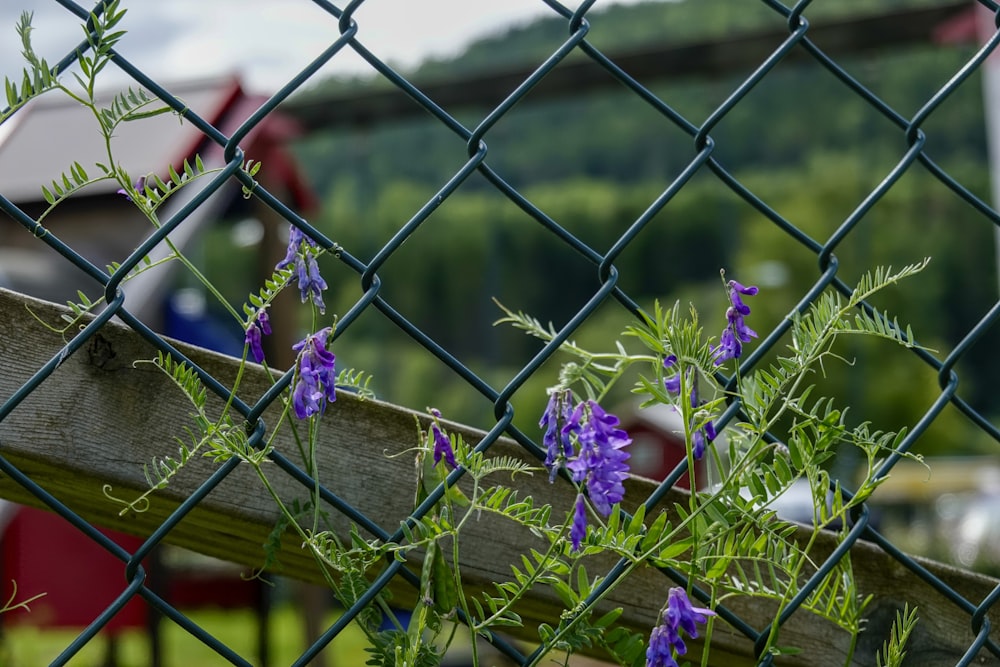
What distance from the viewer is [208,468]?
32.7 inches

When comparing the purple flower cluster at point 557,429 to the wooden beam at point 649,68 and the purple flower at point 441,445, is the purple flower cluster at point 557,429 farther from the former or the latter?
the wooden beam at point 649,68

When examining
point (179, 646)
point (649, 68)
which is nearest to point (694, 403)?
point (179, 646)

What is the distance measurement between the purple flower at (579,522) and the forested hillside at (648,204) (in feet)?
99.9

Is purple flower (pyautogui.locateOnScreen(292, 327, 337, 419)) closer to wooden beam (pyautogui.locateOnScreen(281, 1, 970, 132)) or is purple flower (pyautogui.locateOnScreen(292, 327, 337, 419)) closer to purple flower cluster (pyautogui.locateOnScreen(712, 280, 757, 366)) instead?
purple flower cluster (pyautogui.locateOnScreen(712, 280, 757, 366))

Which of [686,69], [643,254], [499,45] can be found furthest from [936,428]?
→ [686,69]

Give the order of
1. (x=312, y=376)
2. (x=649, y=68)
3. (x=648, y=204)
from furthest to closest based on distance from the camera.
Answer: (x=648, y=204) < (x=649, y=68) < (x=312, y=376)

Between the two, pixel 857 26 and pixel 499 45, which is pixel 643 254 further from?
pixel 857 26

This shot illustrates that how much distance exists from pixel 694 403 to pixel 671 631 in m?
0.18

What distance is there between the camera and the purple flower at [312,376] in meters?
0.76

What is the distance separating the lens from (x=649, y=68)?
49.4 ft

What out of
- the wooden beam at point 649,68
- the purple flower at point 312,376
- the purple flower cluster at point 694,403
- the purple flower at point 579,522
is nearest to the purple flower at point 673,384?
the purple flower cluster at point 694,403

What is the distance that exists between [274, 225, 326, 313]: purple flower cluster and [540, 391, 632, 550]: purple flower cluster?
0.67 feet

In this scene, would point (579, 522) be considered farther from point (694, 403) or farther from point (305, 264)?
point (305, 264)

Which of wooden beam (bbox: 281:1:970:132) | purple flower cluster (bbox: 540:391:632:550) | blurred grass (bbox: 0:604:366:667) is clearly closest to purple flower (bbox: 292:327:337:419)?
purple flower cluster (bbox: 540:391:632:550)
